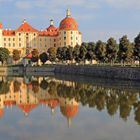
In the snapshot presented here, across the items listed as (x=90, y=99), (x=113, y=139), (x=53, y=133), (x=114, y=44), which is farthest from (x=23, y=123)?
(x=114, y=44)

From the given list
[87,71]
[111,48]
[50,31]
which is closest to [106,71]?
[111,48]

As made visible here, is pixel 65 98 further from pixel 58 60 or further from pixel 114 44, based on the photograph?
pixel 58 60

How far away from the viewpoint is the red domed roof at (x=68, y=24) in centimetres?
10344

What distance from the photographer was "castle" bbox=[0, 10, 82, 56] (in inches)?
4092

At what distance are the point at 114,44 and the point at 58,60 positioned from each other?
3685cm

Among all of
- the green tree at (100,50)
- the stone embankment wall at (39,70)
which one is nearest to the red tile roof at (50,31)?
the stone embankment wall at (39,70)

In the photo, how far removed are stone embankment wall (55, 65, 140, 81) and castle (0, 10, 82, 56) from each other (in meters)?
34.8

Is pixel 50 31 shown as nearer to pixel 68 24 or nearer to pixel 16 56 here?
pixel 68 24

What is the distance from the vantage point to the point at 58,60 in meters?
87.6

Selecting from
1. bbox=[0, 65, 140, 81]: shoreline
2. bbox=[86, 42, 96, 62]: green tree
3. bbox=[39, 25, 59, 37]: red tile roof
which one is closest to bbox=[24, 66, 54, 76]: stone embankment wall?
bbox=[0, 65, 140, 81]: shoreline

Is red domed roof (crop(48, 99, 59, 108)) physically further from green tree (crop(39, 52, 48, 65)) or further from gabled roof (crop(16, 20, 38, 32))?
gabled roof (crop(16, 20, 38, 32))

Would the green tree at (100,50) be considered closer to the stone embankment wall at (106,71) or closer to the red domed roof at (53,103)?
the stone embankment wall at (106,71)

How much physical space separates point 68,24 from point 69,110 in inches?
3290

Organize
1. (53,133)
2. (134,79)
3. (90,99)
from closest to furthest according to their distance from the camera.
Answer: (53,133) < (90,99) < (134,79)
